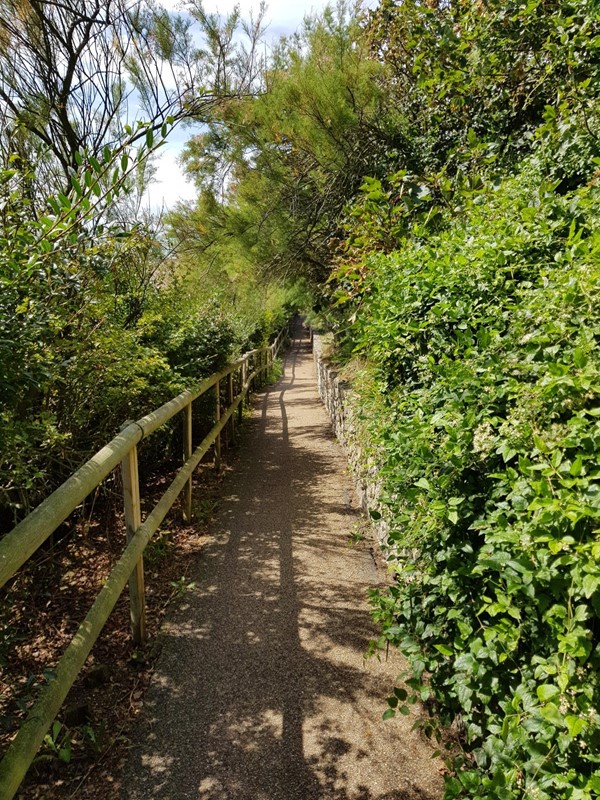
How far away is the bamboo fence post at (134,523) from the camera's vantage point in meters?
2.49

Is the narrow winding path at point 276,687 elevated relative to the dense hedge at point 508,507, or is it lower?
lower

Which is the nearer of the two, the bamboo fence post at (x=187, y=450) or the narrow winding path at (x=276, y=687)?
the narrow winding path at (x=276, y=687)

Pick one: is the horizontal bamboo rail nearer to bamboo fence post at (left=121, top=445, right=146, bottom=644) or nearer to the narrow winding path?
bamboo fence post at (left=121, top=445, right=146, bottom=644)

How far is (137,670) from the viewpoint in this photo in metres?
2.48

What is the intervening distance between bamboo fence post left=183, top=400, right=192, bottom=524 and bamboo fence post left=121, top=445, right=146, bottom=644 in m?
1.51

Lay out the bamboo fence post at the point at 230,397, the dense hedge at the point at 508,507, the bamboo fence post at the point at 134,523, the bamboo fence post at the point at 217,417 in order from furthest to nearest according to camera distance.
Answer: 1. the bamboo fence post at the point at 230,397
2. the bamboo fence post at the point at 217,417
3. the bamboo fence post at the point at 134,523
4. the dense hedge at the point at 508,507

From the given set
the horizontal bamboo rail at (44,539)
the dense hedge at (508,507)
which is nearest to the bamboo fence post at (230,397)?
the horizontal bamboo rail at (44,539)

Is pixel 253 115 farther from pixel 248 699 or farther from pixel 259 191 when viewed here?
pixel 248 699

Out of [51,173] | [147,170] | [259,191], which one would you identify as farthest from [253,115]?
[51,173]

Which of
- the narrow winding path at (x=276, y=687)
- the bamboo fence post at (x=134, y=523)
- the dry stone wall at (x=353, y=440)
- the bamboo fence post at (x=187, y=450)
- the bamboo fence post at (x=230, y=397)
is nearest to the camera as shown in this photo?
the narrow winding path at (x=276, y=687)

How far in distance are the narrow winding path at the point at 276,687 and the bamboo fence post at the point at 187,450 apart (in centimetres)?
31

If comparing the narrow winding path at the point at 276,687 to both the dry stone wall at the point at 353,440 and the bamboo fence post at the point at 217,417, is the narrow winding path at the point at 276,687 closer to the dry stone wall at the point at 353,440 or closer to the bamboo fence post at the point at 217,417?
the dry stone wall at the point at 353,440

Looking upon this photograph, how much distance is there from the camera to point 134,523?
8.25ft

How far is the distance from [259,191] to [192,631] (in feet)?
17.2
